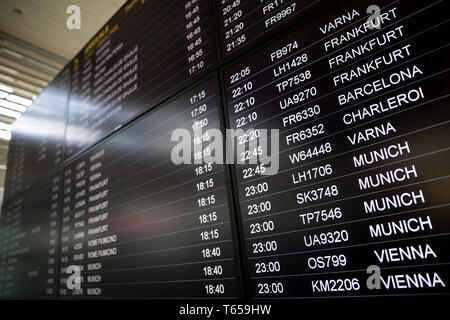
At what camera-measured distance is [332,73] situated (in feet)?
3.33

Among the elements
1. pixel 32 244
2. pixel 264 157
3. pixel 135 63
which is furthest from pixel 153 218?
pixel 32 244

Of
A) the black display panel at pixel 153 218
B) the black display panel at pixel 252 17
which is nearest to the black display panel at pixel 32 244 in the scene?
the black display panel at pixel 153 218

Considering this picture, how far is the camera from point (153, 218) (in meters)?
1.49

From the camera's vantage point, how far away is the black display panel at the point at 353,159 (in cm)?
78

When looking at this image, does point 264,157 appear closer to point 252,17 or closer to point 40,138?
point 252,17

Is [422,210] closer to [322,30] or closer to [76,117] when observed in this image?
[322,30]

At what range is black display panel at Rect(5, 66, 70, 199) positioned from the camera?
2506mm

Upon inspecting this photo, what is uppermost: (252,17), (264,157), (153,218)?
(252,17)

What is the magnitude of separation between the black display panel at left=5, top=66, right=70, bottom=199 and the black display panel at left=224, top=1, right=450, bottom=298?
1.84 m

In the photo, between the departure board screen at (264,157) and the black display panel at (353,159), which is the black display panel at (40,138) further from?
the black display panel at (353,159)

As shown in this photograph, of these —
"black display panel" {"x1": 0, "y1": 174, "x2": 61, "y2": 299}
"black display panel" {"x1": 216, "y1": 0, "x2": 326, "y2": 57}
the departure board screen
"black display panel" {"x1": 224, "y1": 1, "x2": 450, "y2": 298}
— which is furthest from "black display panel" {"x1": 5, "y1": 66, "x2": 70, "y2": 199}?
"black display panel" {"x1": 224, "y1": 1, "x2": 450, "y2": 298}

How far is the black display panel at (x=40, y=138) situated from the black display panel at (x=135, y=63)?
0.18 metres

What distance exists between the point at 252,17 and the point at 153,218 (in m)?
0.95

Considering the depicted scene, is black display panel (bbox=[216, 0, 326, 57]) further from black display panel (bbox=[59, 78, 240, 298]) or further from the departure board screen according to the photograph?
black display panel (bbox=[59, 78, 240, 298])
